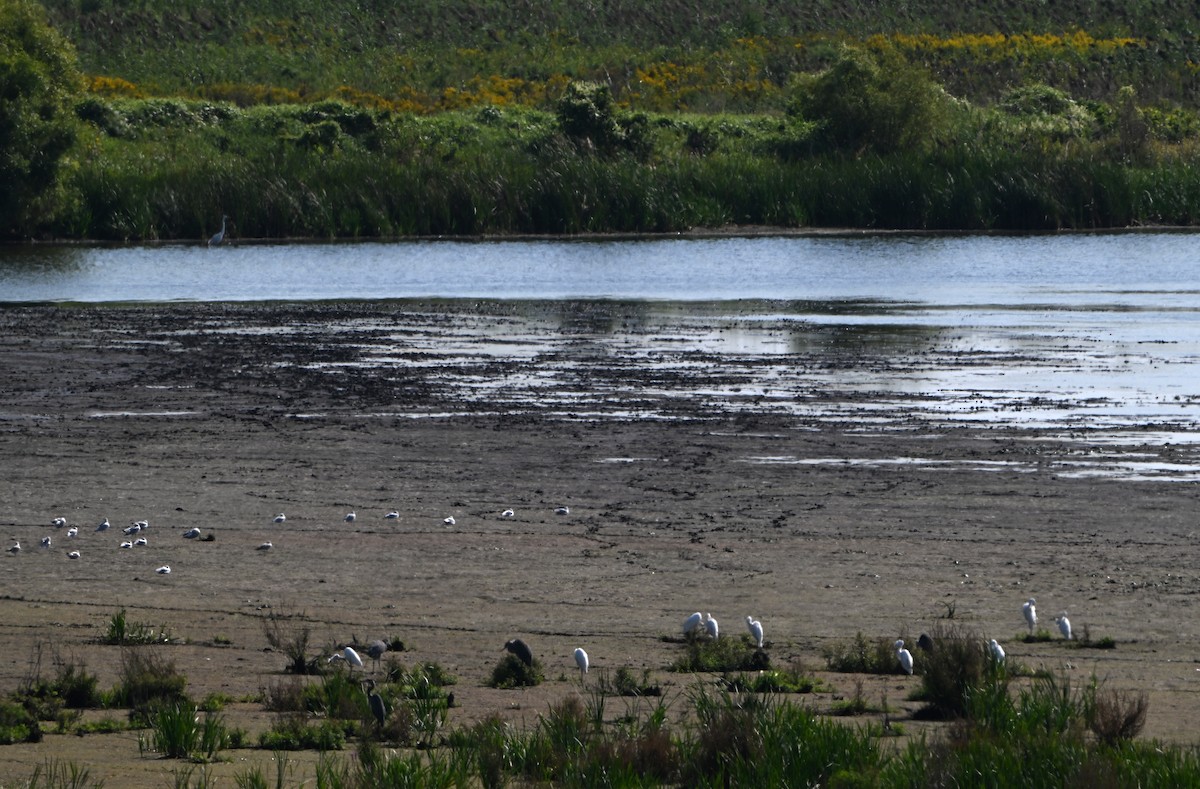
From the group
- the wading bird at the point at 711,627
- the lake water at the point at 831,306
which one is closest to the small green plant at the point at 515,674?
the wading bird at the point at 711,627

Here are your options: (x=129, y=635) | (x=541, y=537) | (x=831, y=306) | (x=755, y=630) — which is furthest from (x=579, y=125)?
(x=755, y=630)

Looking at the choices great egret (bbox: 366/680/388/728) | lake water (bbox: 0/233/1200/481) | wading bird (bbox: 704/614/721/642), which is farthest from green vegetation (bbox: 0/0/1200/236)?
great egret (bbox: 366/680/388/728)

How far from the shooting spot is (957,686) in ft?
27.1

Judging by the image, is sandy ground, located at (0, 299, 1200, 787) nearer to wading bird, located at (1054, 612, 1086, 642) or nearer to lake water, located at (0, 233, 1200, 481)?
wading bird, located at (1054, 612, 1086, 642)

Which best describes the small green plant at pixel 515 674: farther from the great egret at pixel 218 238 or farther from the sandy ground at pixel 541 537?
the great egret at pixel 218 238

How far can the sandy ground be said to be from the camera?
949 cm

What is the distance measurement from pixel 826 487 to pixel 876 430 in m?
2.72

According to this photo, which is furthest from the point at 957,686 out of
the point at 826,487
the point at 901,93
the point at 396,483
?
the point at 901,93

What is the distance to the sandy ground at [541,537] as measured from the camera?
9.49 m

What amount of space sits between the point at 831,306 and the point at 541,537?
18.7 metres

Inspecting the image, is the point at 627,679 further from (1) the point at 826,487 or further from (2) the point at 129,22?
(2) the point at 129,22

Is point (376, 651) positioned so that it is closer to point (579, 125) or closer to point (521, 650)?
point (521, 650)

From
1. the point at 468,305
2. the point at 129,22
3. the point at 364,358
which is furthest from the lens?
the point at 129,22

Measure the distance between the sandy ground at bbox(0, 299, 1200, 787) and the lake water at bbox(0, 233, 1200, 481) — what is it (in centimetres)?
92
